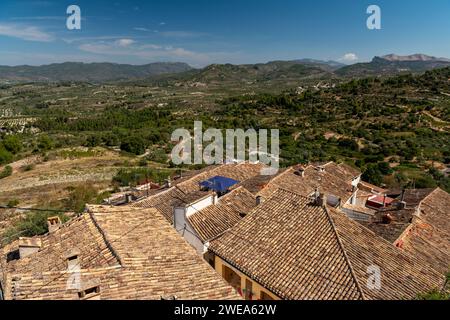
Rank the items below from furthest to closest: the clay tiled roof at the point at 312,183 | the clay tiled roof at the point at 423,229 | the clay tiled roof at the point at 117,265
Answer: the clay tiled roof at the point at 312,183
the clay tiled roof at the point at 423,229
the clay tiled roof at the point at 117,265

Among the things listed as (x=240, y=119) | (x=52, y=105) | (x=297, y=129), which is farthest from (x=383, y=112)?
(x=52, y=105)

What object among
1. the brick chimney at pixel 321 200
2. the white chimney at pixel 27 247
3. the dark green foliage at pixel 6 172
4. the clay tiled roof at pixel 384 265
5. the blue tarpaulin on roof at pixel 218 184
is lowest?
the dark green foliage at pixel 6 172

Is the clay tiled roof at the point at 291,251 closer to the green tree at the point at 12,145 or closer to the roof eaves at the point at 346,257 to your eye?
the roof eaves at the point at 346,257

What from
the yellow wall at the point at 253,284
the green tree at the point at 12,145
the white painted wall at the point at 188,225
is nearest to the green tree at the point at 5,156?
the green tree at the point at 12,145

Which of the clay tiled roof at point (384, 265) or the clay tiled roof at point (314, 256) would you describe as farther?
the clay tiled roof at point (384, 265)

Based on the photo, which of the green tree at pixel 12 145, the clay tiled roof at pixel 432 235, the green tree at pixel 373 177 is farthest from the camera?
the green tree at pixel 12 145

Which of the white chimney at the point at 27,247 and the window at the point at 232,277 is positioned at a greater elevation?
the white chimney at the point at 27,247

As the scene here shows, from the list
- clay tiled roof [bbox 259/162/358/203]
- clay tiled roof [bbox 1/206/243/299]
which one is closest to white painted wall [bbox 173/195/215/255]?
clay tiled roof [bbox 1/206/243/299]
